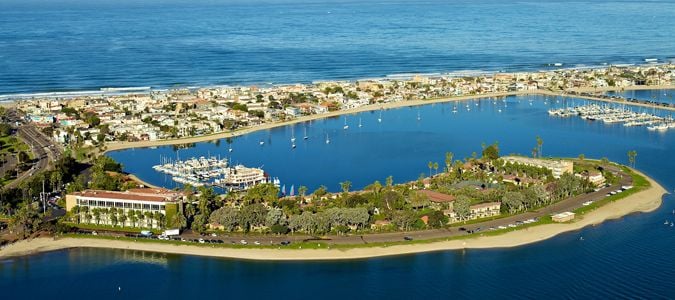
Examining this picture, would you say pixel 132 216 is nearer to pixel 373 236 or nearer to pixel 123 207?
pixel 123 207

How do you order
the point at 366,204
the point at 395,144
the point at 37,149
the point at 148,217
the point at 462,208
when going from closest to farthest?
the point at 148,217 < the point at 462,208 < the point at 366,204 < the point at 37,149 < the point at 395,144

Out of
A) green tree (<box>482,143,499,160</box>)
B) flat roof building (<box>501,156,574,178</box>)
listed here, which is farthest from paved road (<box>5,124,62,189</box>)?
flat roof building (<box>501,156,574,178</box>)

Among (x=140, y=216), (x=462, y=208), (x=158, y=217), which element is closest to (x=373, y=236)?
(x=462, y=208)

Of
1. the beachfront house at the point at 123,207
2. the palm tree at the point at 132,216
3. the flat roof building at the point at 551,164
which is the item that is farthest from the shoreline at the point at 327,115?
the flat roof building at the point at 551,164

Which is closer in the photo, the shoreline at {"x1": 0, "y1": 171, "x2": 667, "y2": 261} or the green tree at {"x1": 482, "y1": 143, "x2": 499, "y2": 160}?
the shoreline at {"x1": 0, "y1": 171, "x2": 667, "y2": 261}

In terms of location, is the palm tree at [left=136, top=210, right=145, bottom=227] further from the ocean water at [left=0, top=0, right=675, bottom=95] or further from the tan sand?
the ocean water at [left=0, top=0, right=675, bottom=95]

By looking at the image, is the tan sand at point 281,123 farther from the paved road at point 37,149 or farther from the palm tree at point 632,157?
the palm tree at point 632,157

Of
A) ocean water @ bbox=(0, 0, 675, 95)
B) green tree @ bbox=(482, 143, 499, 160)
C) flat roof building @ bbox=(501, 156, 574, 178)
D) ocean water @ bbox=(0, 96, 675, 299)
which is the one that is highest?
ocean water @ bbox=(0, 0, 675, 95)

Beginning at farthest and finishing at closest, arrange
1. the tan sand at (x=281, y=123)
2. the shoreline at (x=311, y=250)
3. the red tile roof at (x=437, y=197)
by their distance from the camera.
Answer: the tan sand at (x=281, y=123) → the red tile roof at (x=437, y=197) → the shoreline at (x=311, y=250)

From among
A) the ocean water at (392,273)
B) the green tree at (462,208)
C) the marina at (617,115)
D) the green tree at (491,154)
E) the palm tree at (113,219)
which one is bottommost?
the ocean water at (392,273)

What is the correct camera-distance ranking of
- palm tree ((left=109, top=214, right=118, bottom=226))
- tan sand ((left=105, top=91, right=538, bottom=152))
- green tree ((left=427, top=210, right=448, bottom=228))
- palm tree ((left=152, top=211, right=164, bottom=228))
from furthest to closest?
1. tan sand ((left=105, top=91, right=538, bottom=152))
2. palm tree ((left=109, top=214, right=118, bottom=226))
3. palm tree ((left=152, top=211, right=164, bottom=228))
4. green tree ((left=427, top=210, right=448, bottom=228))
